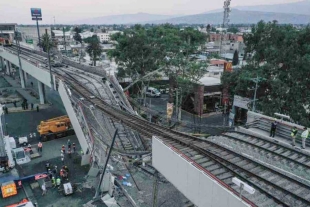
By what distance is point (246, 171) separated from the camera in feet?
41.7

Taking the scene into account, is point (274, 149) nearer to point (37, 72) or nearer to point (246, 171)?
point (246, 171)

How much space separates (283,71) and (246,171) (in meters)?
14.8

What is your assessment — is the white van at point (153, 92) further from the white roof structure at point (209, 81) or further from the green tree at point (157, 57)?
the white roof structure at point (209, 81)

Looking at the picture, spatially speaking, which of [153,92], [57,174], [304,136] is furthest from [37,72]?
[304,136]

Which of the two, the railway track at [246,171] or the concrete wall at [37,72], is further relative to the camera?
the concrete wall at [37,72]

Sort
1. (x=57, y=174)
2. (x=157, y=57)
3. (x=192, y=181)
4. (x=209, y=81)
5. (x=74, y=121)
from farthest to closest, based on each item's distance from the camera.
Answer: (x=209, y=81) < (x=157, y=57) < (x=74, y=121) < (x=57, y=174) < (x=192, y=181)

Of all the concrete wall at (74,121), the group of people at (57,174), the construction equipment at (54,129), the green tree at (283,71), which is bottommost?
the group of people at (57,174)

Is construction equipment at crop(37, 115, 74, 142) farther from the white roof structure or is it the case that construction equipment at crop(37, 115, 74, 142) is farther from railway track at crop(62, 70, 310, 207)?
the white roof structure

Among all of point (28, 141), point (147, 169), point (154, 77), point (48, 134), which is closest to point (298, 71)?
point (147, 169)

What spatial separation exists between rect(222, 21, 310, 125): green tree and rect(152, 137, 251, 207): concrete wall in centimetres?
1471

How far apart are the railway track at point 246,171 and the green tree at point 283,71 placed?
418 inches

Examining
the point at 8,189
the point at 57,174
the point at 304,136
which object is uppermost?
the point at 304,136

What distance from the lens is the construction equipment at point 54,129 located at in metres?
29.9

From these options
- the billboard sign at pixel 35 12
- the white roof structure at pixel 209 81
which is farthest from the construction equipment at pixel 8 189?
the white roof structure at pixel 209 81
